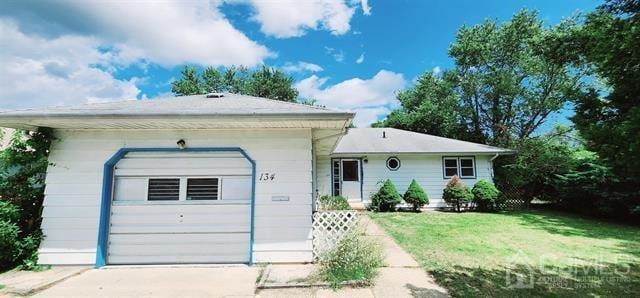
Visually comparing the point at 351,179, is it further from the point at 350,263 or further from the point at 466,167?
the point at 350,263

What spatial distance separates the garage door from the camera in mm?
5410

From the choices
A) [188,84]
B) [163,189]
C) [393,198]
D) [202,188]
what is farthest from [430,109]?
[163,189]

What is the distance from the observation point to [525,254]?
586cm

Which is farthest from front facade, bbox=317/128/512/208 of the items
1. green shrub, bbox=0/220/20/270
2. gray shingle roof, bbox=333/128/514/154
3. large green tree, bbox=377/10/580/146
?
green shrub, bbox=0/220/20/270

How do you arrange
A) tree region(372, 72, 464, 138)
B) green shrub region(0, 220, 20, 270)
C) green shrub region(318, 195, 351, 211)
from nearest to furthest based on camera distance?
green shrub region(0, 220, 20, 270) → green shrub region(318, 195, 351, 211) → tree region(372, 72, 464, 138)

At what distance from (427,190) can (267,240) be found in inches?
408

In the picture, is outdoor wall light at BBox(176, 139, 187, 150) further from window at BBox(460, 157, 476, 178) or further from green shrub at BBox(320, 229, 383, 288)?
window at BBox(460, 157, 476, 178)

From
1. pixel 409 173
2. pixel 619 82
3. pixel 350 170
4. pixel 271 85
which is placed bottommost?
pixel 409 173

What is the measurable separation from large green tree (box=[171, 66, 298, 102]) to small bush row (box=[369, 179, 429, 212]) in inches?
716

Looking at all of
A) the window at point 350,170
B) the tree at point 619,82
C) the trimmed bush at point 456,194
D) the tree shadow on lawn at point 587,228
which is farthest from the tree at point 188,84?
the tree at point 619,82

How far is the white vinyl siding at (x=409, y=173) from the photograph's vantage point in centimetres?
1369

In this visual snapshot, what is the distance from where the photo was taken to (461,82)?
24.2 meters

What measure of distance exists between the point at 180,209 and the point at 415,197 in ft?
31.8

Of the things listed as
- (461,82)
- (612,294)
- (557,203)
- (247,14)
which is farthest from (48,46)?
(461,82)
